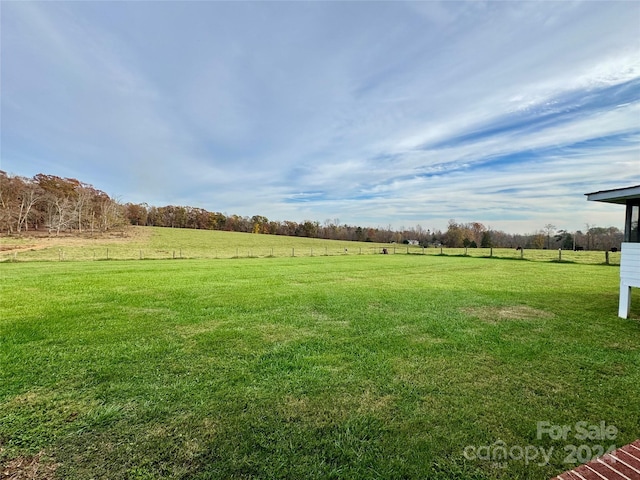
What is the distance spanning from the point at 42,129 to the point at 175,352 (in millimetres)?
20899

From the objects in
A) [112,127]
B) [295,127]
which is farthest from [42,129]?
[295,127]

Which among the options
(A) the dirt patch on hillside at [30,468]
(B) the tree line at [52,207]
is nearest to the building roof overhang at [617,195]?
(A) the dirt patch on hillside at [30,468]

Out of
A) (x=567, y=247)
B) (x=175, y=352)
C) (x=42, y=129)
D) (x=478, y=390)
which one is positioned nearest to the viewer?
(x=478, y=390)

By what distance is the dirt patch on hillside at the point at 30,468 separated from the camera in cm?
182

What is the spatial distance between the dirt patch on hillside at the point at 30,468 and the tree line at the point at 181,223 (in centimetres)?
4761

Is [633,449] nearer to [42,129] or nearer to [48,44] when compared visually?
[48,44]

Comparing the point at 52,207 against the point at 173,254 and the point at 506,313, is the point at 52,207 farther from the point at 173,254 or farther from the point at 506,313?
the point at 506,313

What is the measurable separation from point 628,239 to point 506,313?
3.03m

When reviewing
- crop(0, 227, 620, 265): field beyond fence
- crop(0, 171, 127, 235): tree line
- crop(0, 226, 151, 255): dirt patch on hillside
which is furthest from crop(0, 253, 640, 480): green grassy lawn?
crop(0, 171, 127, 235): tree line

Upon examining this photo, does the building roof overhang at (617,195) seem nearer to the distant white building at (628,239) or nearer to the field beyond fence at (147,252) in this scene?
the distant white building at (628,239)

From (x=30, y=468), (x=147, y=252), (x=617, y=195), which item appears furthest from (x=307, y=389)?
(x=147, y=252)

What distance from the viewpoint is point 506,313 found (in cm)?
639

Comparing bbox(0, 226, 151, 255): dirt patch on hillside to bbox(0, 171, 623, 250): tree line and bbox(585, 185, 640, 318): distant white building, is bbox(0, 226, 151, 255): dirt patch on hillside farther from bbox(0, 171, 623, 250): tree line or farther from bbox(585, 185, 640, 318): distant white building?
bbox(585, 185, 640, 318): distant white building

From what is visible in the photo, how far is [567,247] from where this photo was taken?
43.4 m
